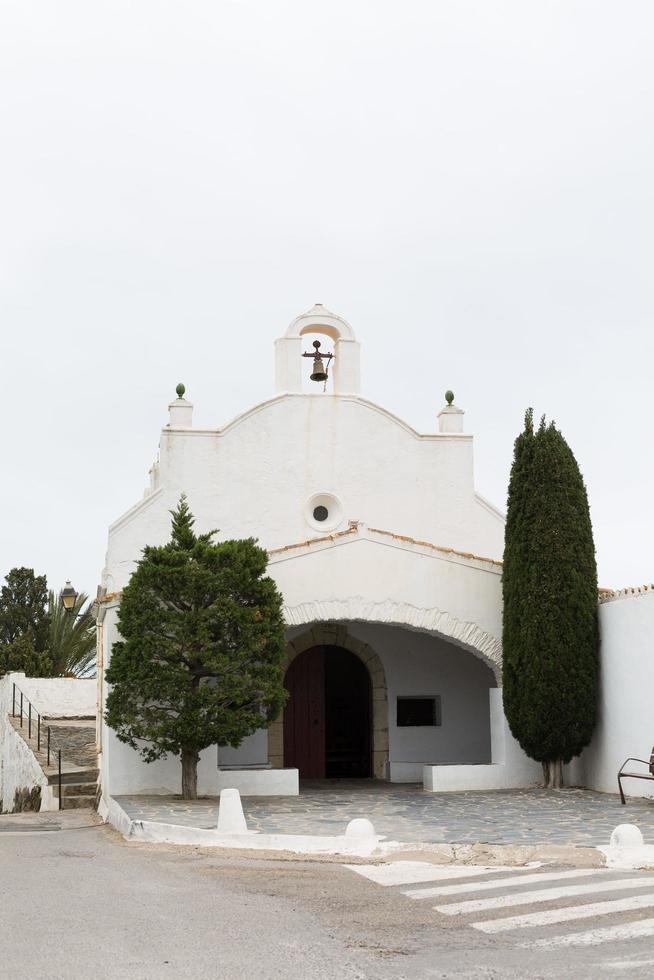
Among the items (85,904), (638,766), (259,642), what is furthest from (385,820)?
(85,904)

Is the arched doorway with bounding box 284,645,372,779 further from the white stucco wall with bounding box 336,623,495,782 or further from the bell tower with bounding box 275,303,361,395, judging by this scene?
the bell tower with bounding box 275,303,361,395

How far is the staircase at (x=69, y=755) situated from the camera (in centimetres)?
1680

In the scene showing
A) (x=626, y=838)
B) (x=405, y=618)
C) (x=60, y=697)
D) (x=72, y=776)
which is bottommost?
(x=72, y=776)

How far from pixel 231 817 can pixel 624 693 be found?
6.25m

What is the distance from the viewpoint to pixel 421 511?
19547 millimetres

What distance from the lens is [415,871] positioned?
9234 millimetres

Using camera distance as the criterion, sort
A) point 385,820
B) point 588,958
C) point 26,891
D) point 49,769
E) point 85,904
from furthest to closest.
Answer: point 49,769, point 385,820, point 26,891, point 85,904, point 588,958

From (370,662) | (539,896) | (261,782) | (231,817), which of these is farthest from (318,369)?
(539,896)

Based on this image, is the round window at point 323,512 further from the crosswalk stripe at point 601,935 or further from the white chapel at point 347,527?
the crosswalk stripe at point 601,935

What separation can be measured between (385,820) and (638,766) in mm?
3998

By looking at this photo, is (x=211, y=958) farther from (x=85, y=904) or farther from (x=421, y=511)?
(x=421, y=511)

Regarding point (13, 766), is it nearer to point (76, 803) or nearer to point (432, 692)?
point (76, 803)

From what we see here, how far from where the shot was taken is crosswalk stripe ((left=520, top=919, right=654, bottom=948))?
6.48 metres

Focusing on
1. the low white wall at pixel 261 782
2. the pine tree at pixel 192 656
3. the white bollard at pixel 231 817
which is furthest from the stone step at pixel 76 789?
the white bollard at pixel 231 817
